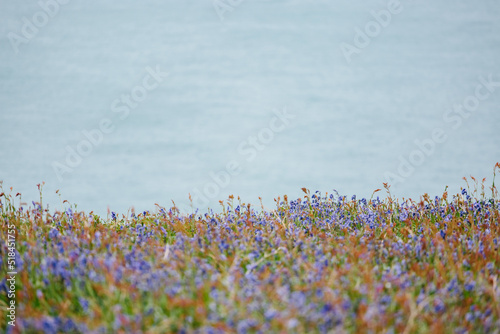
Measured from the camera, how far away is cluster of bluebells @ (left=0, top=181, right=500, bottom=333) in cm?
294

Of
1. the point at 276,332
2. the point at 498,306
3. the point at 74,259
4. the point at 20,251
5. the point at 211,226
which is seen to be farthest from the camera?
the point at 211,226

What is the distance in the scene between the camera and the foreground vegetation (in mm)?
2941

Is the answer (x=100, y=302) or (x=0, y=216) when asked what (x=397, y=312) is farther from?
(x=0, y=216)

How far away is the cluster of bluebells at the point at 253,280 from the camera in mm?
2939

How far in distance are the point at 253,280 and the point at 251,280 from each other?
0.12 feet

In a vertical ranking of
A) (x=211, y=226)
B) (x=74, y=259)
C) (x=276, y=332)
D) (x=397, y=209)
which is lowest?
(x=276, y=332)

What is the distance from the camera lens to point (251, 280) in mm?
3574

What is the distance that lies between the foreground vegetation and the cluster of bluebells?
1cm

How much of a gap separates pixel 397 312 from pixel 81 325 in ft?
6.43

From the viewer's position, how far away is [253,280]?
3607 millimetres

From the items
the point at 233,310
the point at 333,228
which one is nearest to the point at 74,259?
the point at 233,310

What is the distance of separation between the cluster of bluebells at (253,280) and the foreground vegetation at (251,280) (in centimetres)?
1

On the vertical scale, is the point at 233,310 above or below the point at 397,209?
below

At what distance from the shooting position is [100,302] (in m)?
3.29
